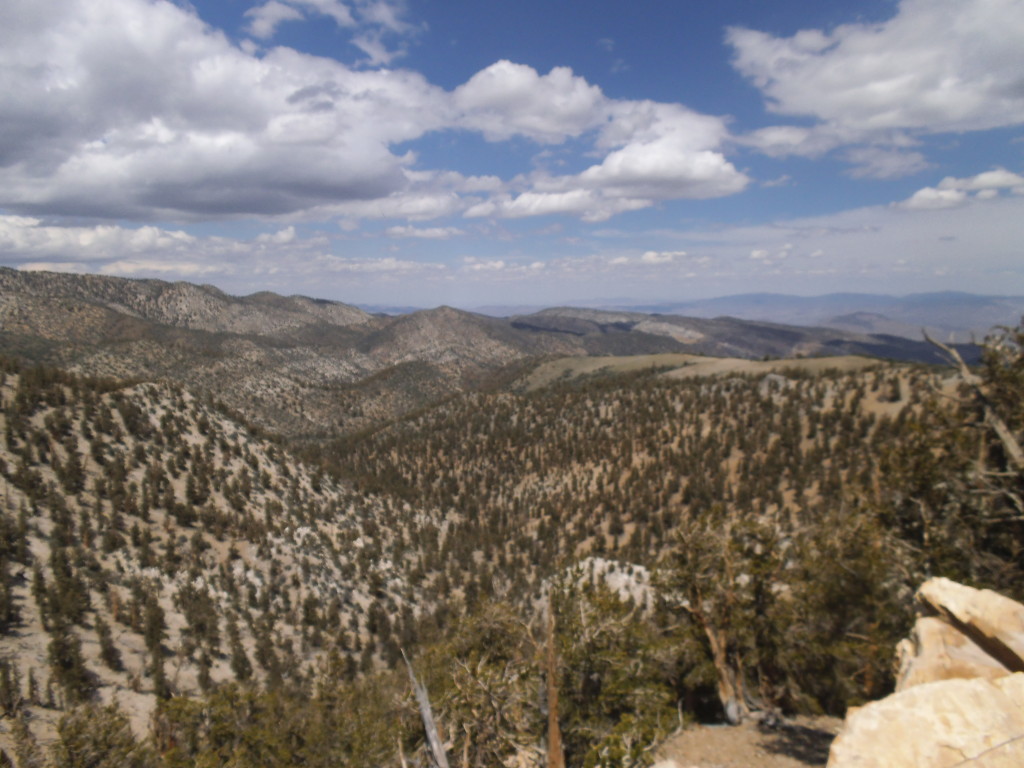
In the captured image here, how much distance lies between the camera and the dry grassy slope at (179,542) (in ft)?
77.6

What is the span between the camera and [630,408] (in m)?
90.8

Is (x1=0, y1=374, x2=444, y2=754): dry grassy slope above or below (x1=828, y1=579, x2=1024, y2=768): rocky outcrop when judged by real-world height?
below

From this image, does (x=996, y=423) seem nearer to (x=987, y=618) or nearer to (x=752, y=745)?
(x=987, y=618)

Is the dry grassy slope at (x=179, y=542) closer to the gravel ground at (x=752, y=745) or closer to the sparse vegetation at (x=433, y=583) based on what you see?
the sparse vegetation at (x=433, y=583)

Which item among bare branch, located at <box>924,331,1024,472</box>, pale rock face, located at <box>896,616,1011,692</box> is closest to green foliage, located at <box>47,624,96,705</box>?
pale rock face, located at <box>896,616,1011,692</box>

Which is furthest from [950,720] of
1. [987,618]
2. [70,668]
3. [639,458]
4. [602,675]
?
[639,458]

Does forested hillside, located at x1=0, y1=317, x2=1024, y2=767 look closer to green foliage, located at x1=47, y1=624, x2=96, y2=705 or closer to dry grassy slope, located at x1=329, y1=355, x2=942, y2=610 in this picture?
green foliage, located at x1=47, y1=624, x2=96, y2=705

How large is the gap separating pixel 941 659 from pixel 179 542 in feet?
130

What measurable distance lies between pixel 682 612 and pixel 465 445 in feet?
268

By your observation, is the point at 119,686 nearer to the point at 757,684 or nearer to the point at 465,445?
the point at 757,684

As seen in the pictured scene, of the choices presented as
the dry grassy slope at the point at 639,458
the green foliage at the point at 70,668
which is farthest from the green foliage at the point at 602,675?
the dry grassy slope at the point at 639,458

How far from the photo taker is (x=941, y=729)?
17.1 feet

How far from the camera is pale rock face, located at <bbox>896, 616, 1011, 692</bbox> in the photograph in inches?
267

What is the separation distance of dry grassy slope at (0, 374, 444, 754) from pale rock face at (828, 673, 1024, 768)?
20868 mm
